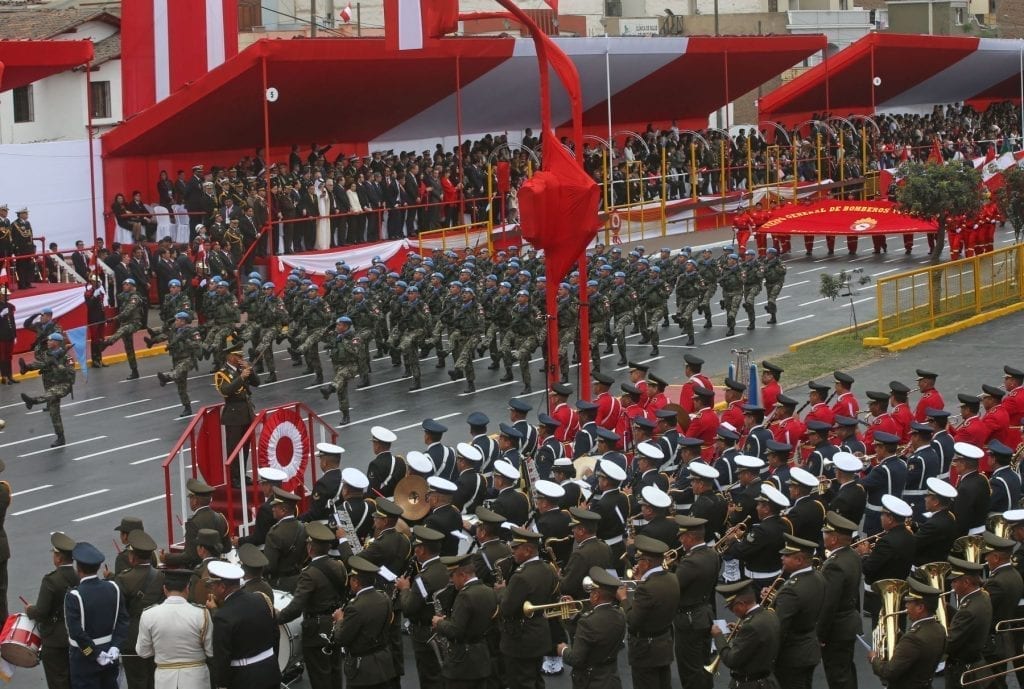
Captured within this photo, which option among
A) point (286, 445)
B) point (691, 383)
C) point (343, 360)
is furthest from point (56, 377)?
point (691, 383)

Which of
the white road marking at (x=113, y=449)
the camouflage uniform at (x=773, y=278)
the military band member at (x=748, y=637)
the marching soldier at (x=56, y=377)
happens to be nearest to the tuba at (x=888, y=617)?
the military band member at (x=748, y=637)

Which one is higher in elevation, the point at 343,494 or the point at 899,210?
the point at 899,210

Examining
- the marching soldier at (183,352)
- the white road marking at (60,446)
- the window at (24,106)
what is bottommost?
the white road marking at (60,446)

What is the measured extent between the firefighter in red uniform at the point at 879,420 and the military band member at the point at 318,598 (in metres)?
6.12

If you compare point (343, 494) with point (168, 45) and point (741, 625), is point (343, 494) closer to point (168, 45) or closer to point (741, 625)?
point (741, 625)

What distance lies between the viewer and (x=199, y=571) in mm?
11281

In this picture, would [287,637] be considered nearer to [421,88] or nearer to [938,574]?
[938,574]

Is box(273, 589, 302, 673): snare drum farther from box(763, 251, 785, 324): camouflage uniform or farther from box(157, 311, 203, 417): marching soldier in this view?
box(763, 251, 785, 324): camouflage uniform

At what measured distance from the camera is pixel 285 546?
12.3 metres

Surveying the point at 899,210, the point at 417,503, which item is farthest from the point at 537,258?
the point at 417,503

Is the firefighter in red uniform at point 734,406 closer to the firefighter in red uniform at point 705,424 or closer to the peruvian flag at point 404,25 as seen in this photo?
the firefighter in red uniform at point 705,424

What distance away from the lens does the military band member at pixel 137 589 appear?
1139cm

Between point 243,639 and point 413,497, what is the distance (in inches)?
125

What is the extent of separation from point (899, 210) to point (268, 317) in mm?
13936
